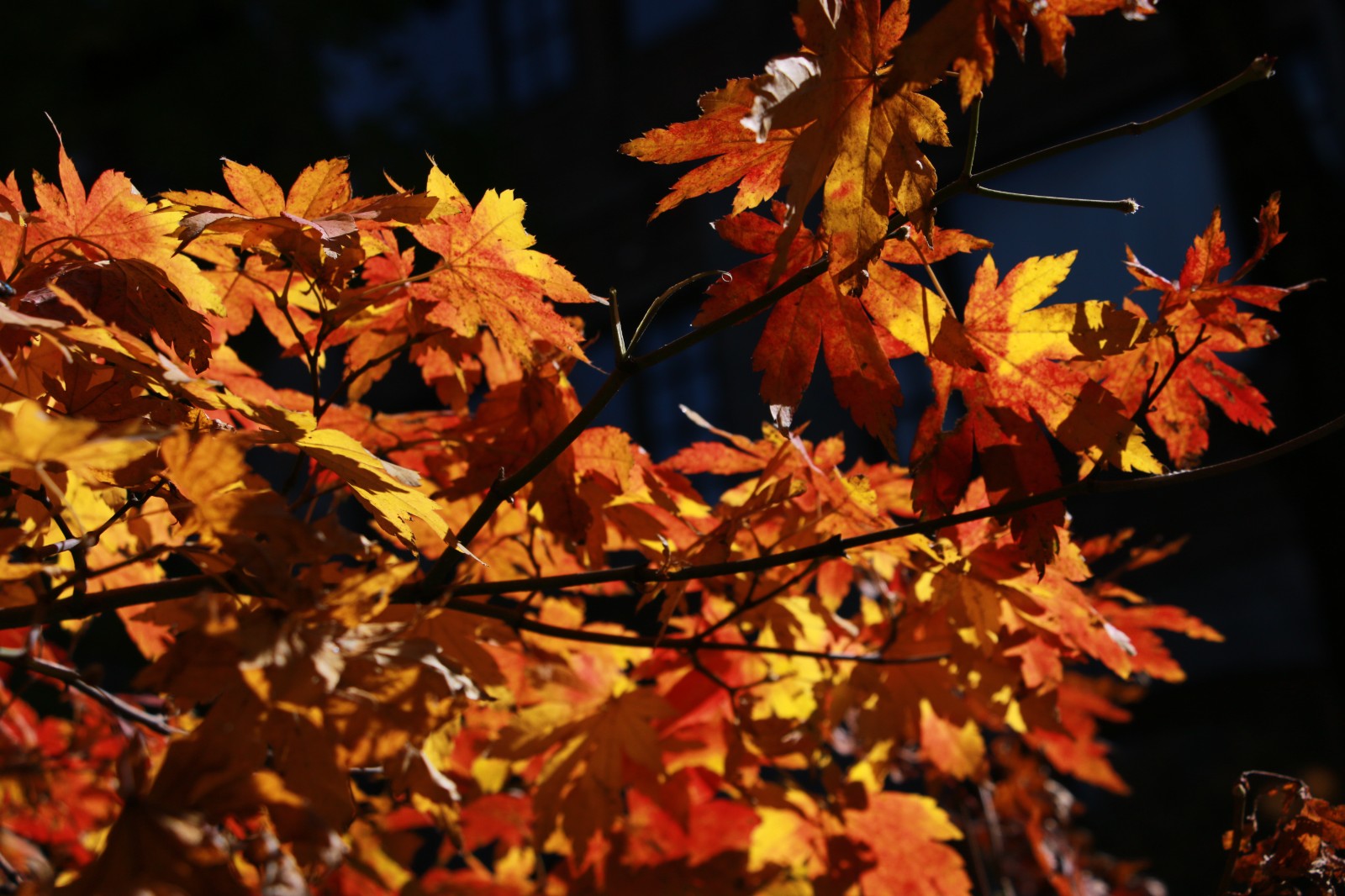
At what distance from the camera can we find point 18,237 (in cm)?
90

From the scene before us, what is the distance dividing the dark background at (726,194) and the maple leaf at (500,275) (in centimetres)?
213

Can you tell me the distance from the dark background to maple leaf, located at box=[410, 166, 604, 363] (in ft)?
6.99

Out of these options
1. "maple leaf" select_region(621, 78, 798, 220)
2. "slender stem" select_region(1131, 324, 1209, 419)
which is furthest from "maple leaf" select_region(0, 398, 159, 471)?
"slender stem" select_region(1131, 324, 1209, 419)

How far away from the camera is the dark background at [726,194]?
5031 mm

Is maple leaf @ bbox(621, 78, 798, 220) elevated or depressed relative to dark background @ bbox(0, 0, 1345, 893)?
elevated

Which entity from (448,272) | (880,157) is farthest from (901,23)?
(448,272)

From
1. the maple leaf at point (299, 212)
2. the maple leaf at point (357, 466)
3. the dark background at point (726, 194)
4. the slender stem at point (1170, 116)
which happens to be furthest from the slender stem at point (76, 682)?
the dark background at point (726, 194)

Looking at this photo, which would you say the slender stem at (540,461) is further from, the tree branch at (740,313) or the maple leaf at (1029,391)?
the maple leaf at (1029,391)

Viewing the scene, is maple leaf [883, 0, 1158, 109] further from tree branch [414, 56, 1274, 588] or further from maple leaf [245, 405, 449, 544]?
maple leaf [245, 405, 449, 544]

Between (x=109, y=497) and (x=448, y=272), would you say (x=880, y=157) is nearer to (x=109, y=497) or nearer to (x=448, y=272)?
(x=448, y=272)

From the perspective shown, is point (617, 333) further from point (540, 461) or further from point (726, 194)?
point (726, 194)

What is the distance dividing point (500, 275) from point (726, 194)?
18.6 feet

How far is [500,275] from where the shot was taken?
94cm

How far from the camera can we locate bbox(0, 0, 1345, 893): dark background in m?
5.03
